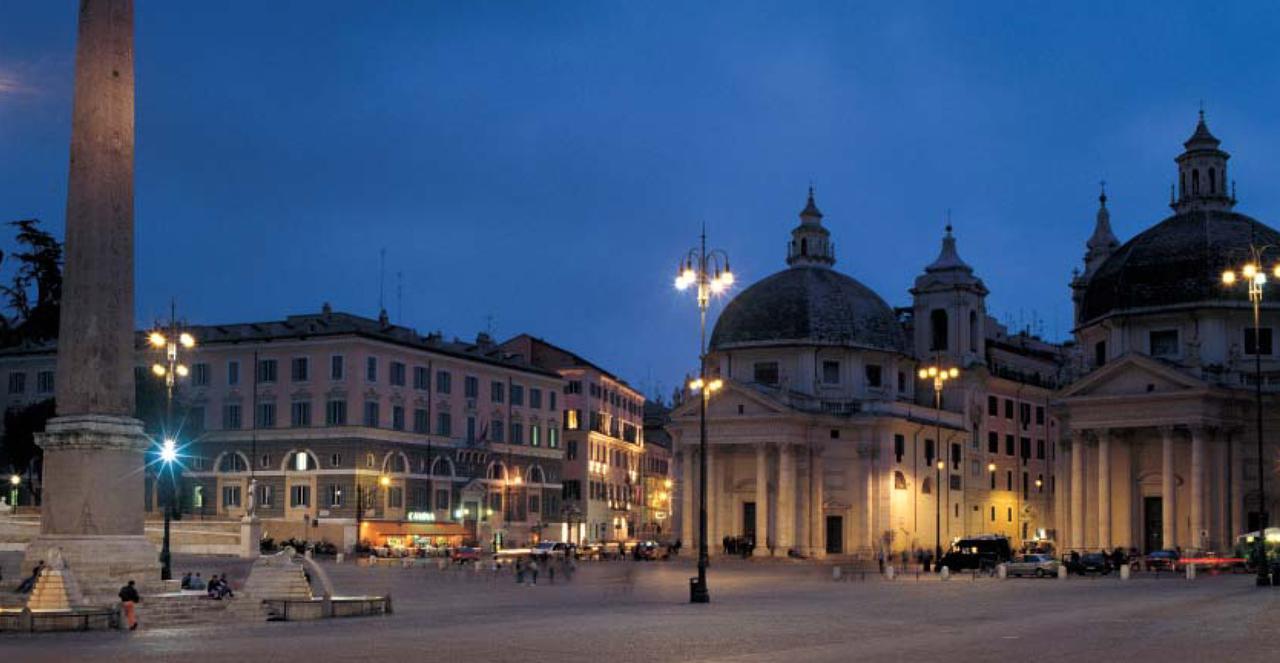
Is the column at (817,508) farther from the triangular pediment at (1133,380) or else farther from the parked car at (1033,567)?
the parked car at (1033,567)

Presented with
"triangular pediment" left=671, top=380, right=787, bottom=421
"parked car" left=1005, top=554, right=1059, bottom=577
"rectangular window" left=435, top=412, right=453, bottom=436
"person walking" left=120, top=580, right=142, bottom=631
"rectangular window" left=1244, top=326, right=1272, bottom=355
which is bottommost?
"parked car" left=1005, top=554, right=1059, bottom=577

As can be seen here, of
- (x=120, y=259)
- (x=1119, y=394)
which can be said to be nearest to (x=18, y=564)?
(x=120, y=259)

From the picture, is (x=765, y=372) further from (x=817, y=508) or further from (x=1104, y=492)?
(x=1104, y=492)

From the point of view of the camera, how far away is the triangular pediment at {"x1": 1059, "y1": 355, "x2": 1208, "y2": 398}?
7216 centimetres

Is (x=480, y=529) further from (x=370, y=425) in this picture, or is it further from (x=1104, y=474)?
(x=1104, y=474)

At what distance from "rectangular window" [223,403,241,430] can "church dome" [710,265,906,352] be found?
27856 millimetres

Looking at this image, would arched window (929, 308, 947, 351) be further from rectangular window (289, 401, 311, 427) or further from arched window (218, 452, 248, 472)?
arched window (218, 452, 248, 472)

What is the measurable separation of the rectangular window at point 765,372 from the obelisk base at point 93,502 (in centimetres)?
6045

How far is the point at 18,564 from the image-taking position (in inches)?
2063

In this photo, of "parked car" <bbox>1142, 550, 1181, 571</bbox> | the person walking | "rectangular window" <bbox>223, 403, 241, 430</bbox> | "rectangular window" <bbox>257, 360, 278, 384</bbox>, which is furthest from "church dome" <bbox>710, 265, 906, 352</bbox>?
Answer: the person walking

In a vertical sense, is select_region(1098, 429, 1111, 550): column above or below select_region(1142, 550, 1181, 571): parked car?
above

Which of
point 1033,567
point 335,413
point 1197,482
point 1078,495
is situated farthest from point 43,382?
point 1197,482

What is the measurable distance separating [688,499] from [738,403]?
7.26m

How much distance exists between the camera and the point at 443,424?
94750mm
